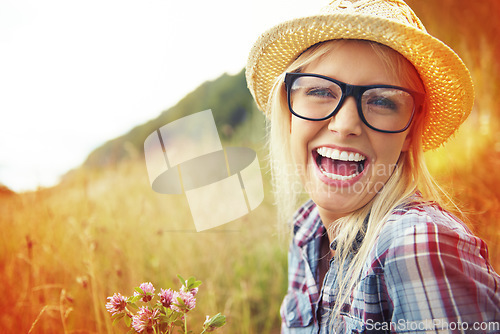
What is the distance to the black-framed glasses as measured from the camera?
124cm

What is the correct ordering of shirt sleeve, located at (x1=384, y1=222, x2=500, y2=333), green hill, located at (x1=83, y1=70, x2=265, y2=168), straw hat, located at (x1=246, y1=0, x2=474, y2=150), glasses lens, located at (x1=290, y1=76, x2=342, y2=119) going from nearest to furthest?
shirt sleeve, located at (x1=384, y1=222, x2=500, y2=333) < straw hat, located at (x1=246, y1=0, x2=474, y2=150) < glasses lens, located at (x1=290, y1=76, x2=342, y2=119) < green hill, located at (x1=83, y1=70, x2=265, y2=168)

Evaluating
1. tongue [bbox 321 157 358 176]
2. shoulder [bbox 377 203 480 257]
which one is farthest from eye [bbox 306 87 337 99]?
shoulder [bbox 377 203 480 257]

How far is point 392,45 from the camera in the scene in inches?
47.7

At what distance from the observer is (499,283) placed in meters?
0.99

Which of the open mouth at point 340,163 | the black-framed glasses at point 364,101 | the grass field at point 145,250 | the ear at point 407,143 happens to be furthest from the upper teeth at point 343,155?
the grass field at point 145,250

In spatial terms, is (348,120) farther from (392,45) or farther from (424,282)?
(424,282)

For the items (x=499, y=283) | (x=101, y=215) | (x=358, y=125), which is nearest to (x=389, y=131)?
(x=358, y=125)

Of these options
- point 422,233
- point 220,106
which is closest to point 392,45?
point 422,233

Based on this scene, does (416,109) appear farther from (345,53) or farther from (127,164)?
(127,164)

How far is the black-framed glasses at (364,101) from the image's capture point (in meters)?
1.24

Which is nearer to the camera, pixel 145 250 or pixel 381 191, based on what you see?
pixel 381 191

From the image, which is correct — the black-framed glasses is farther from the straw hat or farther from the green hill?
the green hill

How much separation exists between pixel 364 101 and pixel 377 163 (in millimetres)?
238

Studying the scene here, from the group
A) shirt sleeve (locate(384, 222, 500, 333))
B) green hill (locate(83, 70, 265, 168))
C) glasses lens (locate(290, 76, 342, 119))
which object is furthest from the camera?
green hill (locate(83, 70, 265, 168))
